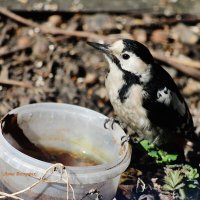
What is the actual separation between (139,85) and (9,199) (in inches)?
44.7

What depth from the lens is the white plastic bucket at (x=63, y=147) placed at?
3.48 metres

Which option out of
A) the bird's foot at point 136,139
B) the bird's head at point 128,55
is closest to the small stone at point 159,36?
the bird's foot at point 136,139

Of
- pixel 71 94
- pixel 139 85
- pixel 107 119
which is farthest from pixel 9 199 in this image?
pixel 71 94

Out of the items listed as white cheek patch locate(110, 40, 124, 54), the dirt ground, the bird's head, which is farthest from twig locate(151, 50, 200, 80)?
white cheek patch locate(110, 40, 124, 54)

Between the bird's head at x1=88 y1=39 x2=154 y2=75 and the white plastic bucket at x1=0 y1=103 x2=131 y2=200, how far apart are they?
38 cm

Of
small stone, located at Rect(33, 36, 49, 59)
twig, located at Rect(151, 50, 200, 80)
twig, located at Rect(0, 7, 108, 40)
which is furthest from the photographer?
twig, located at Rect(0, 7, 108, 40)

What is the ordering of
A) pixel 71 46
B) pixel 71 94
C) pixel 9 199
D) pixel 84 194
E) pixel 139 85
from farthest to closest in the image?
pixel 71 46, pixel 71 94, pixel 139 85, pixel 9 199, pixel 84 194

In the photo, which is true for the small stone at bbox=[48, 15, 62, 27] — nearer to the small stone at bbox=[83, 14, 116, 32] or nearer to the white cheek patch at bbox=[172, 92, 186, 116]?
the small stone at bbox=[83, 14, 116, 32]

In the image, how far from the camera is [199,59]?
19.7 feet

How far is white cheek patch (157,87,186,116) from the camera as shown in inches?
173

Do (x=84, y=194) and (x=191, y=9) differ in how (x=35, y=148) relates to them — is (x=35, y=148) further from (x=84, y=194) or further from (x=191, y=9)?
(x=191, y=9)

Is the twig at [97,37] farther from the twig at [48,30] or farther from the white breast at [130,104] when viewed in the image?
the white breast at [130,104]

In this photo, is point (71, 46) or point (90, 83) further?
point (71, 46)

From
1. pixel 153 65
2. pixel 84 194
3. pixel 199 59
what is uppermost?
pixel 153 65
